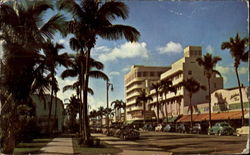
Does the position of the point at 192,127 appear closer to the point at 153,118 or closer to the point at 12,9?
the point at 153,118

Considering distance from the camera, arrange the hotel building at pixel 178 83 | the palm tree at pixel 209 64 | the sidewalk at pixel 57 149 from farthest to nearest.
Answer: the hotel building at pixel 178 83
the palm tree at pixel 209 64
the sidewalk at pixel 57 149

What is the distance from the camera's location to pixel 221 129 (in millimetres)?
24328

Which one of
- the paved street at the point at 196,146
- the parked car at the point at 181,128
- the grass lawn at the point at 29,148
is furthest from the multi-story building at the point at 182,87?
the grass lawn at the point at 29,148

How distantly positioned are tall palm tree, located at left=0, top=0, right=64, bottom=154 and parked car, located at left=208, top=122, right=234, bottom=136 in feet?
50.1

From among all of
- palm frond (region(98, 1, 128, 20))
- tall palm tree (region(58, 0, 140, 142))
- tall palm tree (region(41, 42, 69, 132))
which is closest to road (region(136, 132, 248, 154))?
tall palm tree (region(58, 0, 140, 142))

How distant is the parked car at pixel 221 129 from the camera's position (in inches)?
941

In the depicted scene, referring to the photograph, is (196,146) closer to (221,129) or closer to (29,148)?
(29,148)

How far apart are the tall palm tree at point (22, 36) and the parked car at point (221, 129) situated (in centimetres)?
1528

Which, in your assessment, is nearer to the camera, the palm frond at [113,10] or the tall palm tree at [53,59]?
the palm frond at [113,10]

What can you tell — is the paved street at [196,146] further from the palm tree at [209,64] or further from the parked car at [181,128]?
the palm tree at [209,64]

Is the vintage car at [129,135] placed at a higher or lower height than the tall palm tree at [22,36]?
lower

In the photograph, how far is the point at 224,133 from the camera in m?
23.7

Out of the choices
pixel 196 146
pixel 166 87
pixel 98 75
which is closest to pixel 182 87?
pixel 166 87

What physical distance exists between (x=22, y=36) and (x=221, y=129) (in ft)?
54.3
